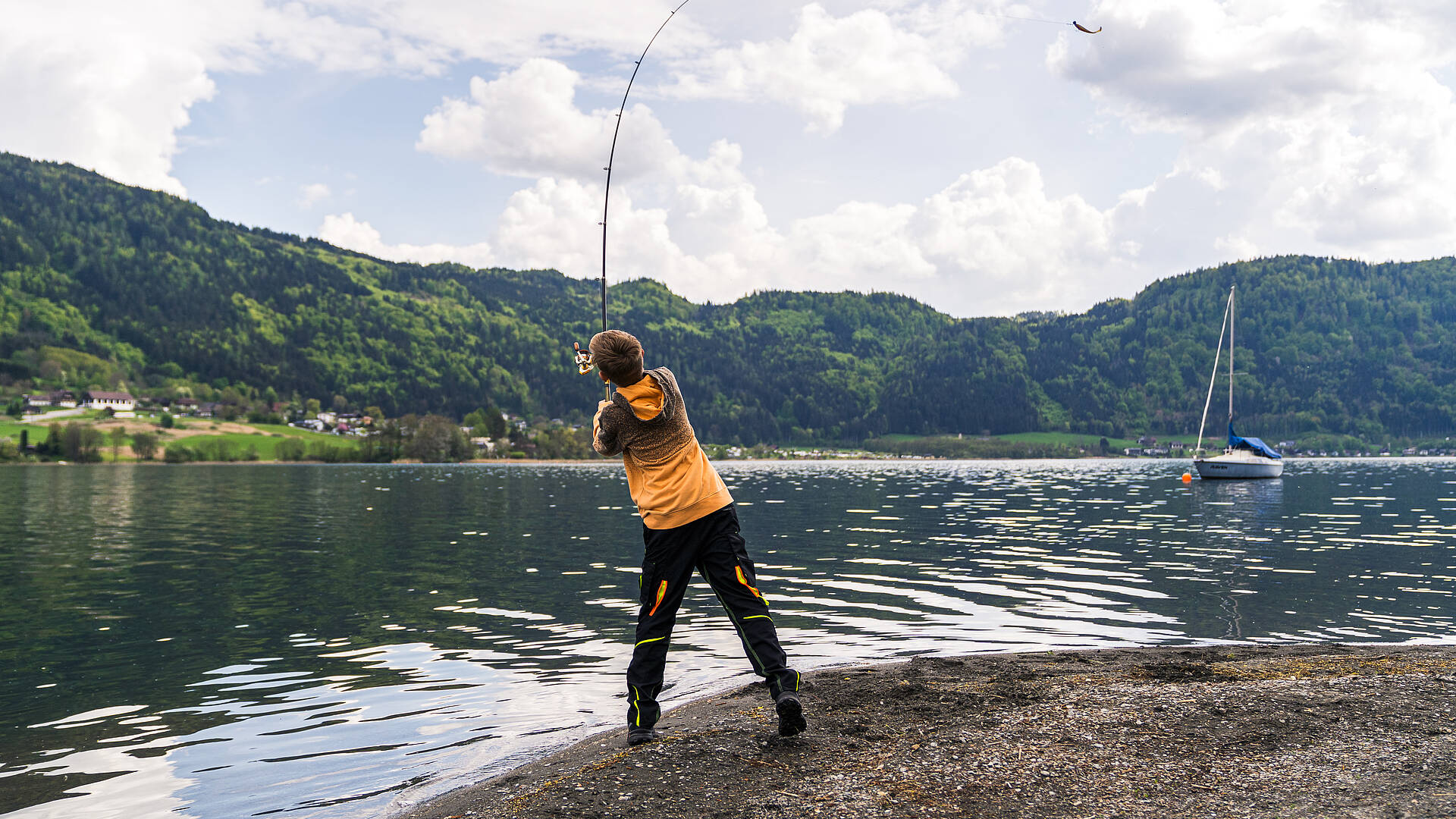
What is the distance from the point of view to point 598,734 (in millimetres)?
8977

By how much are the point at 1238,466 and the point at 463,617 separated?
79226mm

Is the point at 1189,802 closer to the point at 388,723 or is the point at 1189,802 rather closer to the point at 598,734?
the point at 598,734

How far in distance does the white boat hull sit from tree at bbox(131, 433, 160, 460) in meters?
154

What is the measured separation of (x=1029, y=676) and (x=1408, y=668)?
3886mm

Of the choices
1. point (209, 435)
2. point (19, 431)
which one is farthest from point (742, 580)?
point (209, 435)

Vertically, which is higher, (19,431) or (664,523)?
(19,431)

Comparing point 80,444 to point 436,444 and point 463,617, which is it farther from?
point 463,617

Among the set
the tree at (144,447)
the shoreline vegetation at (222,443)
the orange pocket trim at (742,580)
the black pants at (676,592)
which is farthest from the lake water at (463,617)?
the shoreline vegetation at (222,443)

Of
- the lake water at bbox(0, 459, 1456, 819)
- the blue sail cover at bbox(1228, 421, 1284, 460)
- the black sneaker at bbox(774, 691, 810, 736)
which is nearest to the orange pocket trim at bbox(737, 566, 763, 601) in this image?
the black sneaker at bbox(774, 691, 810, 736)

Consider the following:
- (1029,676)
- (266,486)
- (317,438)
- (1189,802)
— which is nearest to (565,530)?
(1029,676)

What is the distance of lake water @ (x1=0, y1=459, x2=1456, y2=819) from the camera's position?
29.8 ft

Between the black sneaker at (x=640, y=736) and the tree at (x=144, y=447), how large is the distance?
171 m

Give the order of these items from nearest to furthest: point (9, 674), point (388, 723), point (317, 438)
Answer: point (388, 723) → point (9, 674) → point (317, 438)

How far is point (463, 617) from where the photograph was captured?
17672mm
